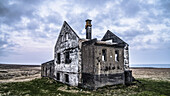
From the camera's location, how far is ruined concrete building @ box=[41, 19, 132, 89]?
538 inches

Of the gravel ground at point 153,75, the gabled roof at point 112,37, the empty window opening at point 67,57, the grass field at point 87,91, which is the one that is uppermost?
the gabled roof at point 112,37

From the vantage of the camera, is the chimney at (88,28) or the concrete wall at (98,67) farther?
the chimney at (88,28)

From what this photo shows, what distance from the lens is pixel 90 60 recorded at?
13.8 meters

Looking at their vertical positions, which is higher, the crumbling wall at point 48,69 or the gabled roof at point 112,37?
the gabled roof at point 112,37

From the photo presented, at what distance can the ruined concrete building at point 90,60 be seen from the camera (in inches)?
538

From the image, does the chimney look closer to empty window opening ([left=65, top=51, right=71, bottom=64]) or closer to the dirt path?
empty window opening ([left=65, top=51, right=71, bottom=64])

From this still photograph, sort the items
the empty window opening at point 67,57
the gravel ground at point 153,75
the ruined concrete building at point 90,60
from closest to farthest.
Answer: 1. the ruined concrete building at point 90,60
2. the empty window opening at point 67,57
3. the gravel ground at point 153,75

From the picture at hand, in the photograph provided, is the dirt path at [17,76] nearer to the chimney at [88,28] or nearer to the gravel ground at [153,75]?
the chimney at [88,28]

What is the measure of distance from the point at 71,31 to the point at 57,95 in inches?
329

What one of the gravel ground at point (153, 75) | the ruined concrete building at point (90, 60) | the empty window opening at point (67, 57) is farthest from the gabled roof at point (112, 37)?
the gravel ground at point (153, 75)

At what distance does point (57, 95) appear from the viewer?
11.4m

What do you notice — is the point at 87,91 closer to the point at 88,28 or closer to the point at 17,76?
the point at 88,28

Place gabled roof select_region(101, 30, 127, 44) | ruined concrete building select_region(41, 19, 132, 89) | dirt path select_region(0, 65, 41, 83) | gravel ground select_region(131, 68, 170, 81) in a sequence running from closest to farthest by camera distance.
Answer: ruined concrete building select_region(41, 19, 132, 89) → gabled roof select_region(101, 30, 127, 44) → dirt path select_region(0, 65, 41, 83) → gravel ground select_region(131, 68, 170, 81)

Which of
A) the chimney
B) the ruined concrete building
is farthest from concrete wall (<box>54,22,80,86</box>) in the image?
the chimney
